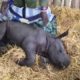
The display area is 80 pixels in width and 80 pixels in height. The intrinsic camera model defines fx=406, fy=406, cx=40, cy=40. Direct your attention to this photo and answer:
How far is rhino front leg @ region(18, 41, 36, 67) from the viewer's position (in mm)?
3641

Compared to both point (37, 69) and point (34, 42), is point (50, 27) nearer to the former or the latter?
point (34, 42)

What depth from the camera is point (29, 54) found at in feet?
12.0

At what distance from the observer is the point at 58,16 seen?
4.78 m

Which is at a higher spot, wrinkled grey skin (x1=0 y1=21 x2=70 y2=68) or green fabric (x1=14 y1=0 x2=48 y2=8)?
green fabric (x1=14 y1=0 x2=48 y2=8)

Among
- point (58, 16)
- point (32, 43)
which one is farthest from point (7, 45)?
point (58, 16)

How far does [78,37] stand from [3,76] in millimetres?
1150

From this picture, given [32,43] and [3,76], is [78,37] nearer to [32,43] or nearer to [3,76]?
[32,43]

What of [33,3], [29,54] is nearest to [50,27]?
[33,3]

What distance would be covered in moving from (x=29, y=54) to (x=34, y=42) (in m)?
0.14

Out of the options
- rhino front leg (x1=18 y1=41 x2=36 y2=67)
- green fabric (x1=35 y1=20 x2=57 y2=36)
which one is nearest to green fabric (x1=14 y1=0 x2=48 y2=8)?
green fabric (x1=35 y1=20 x2=57 y2=36)

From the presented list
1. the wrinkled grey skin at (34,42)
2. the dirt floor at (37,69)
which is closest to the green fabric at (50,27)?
the dirt floor at (37,69)

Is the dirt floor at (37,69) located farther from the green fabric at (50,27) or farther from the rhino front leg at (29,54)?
the green fabric at (50,27)

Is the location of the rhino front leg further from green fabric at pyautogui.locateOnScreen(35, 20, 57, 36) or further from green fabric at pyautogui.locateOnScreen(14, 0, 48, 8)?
green fabric at pyautogui.locateOnScreen(14, 0, 48, 8)

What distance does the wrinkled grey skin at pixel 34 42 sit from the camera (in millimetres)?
3697
